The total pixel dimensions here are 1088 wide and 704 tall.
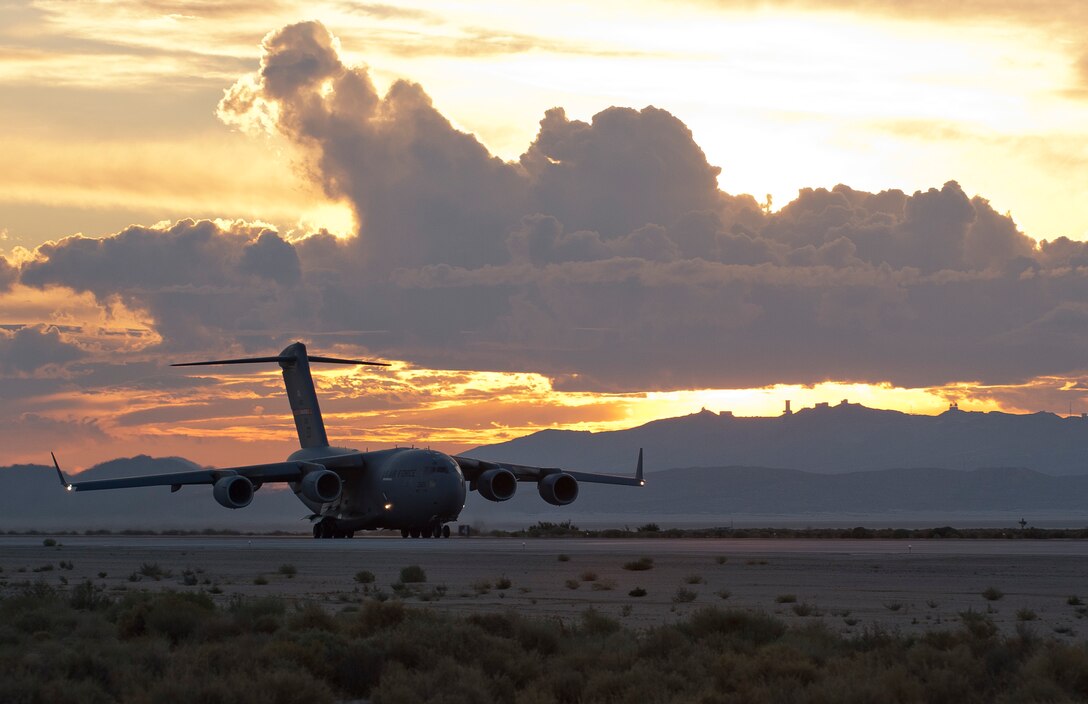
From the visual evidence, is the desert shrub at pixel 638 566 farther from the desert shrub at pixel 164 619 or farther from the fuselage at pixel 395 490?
the fuselage at pixel 395 490

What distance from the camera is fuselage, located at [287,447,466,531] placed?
55594mm

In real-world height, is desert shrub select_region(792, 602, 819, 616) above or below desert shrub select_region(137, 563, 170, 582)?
above

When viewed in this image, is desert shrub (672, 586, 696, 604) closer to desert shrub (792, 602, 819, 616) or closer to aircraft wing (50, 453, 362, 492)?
desert shrub (792, 602, 819, 616)

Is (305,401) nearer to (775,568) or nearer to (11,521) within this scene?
(775,568)

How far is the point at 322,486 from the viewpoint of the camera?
56906 mm

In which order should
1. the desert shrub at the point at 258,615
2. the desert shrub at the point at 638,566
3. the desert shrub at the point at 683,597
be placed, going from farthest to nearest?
the desert shrub at the point at 638,566 → the desert shrub at the point at 683,597 → the desert shrub at the point at 258,615

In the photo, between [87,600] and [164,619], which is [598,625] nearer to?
[164,619]

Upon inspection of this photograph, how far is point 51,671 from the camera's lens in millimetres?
15977

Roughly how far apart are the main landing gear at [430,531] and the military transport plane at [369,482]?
4 centimetres

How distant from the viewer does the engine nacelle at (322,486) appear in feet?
185

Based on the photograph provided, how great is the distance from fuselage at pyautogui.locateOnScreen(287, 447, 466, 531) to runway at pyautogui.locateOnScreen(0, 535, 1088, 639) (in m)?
3.41

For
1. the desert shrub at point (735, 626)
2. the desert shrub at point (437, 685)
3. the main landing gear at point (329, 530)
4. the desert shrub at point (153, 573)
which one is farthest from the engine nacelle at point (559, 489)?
the desert shrub at point (437, 685)

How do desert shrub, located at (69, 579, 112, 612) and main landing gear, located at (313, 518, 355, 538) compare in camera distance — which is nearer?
desert shrub, located at (69, 579, 112, 612)

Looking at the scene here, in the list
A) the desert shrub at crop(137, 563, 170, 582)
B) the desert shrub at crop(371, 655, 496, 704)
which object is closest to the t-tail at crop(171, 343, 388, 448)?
the desert shrub at crop(137, 563, 170, 582)
